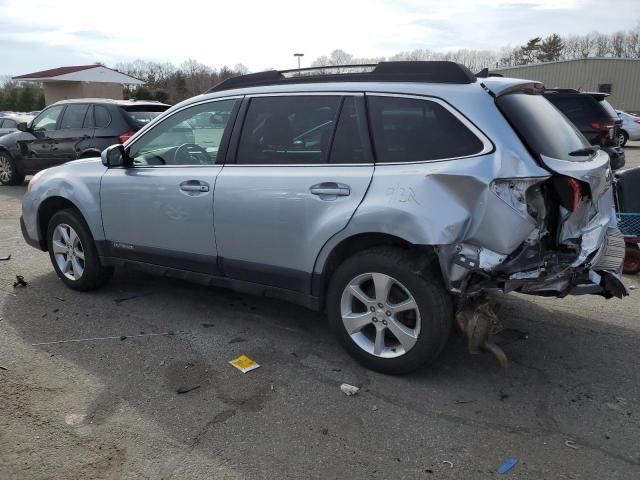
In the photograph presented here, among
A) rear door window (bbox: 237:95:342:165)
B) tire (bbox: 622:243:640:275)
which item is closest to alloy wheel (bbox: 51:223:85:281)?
rear door window (bbox: 237:95:342:165)

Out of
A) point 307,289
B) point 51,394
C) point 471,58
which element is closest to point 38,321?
point 51,394

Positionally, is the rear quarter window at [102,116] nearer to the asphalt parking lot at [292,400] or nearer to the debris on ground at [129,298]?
the debris on ground at [129,298]

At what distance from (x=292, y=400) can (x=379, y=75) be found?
214 cm

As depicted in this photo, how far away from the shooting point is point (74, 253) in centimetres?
506

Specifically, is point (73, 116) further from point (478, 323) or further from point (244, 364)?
point (478, 323)

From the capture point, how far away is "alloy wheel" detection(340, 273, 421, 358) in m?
3.37

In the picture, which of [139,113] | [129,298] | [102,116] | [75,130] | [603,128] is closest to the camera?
[129,298]

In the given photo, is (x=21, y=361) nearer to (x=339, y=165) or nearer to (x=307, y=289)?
(x=307, y=289)

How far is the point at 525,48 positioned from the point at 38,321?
79030 mm

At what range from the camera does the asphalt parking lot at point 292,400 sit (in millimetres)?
2729

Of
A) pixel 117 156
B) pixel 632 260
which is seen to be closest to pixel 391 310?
pixel 117 156

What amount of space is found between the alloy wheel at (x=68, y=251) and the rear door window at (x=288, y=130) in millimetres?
2047

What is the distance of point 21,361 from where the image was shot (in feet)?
12.5

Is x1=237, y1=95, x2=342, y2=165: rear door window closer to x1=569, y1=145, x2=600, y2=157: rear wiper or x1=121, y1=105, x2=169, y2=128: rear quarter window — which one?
x1=569, y1=145, x2=600, y2=157: rear wiper
